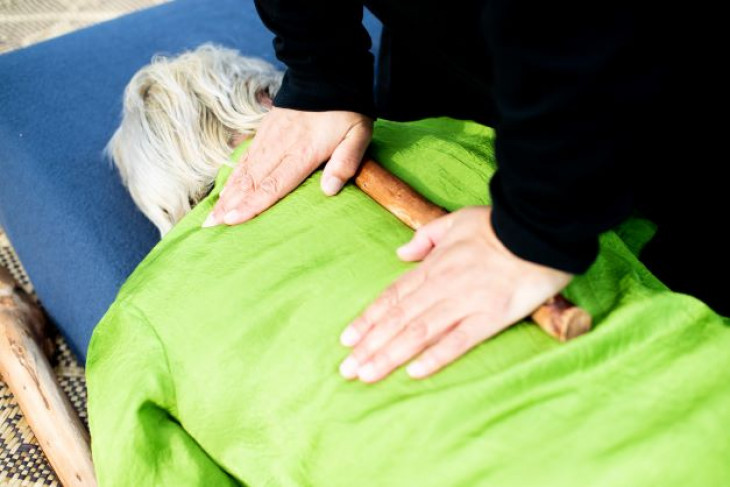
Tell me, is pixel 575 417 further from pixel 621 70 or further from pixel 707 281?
pixel 707 281

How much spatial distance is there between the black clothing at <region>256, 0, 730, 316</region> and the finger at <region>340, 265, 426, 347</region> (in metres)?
0.11

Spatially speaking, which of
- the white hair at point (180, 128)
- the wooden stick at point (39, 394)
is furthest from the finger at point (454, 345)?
the wooden stick at point (39, 394)

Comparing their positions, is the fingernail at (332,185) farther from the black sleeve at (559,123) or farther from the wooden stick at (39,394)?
the wooden stick at (39,394)

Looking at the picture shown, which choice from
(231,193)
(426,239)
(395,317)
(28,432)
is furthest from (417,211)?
(28,432)

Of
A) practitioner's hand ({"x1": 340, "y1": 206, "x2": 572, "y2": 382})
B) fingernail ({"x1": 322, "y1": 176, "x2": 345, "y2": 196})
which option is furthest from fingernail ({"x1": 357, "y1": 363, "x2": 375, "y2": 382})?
fingernail ({"x1": 322, "y1": 176, "x2": 345, "y2": 196})

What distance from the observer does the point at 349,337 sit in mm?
755

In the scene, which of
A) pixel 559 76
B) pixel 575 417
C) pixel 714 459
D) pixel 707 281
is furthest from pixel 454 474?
pixel 707 281

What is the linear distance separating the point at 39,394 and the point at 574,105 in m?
1.09

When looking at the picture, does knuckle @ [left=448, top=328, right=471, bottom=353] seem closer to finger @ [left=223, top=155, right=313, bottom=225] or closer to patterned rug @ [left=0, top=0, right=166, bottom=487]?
finger @ [left=223, top=155, right=313, bottom=225]

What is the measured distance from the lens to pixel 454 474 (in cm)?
67

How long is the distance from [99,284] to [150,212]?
23cm

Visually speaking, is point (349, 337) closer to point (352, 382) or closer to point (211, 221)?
point (352, 382)

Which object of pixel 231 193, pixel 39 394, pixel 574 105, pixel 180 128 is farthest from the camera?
pixel 39 394

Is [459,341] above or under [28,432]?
above
